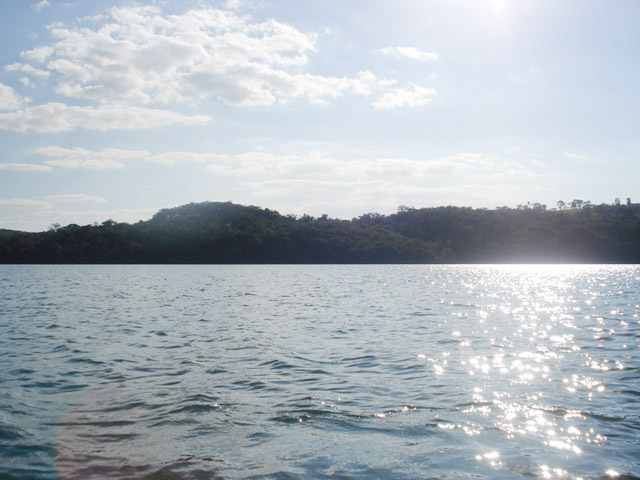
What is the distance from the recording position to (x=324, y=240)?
173625mm

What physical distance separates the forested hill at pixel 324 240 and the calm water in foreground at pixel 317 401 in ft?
455

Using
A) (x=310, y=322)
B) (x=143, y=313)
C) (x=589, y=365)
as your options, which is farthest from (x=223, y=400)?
(x=143, y=313)

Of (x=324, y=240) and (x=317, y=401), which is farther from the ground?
(x=324, y=240)

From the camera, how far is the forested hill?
514 ft

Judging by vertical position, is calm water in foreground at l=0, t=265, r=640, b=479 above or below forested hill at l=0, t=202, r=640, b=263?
below

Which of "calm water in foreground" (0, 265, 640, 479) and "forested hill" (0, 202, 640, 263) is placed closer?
"calm water in foreground" (0, 265, 640, 479)

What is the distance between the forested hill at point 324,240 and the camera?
157 m

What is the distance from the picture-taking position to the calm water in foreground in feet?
28.8

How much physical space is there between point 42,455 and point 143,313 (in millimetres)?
24316

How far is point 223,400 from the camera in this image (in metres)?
12.7

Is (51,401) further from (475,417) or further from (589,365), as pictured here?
(589,365)

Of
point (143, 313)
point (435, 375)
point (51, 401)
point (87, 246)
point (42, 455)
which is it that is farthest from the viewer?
point (87, 246)

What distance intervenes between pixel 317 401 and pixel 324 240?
161158 mm

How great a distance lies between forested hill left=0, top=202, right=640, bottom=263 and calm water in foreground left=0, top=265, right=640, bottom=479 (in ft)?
455
